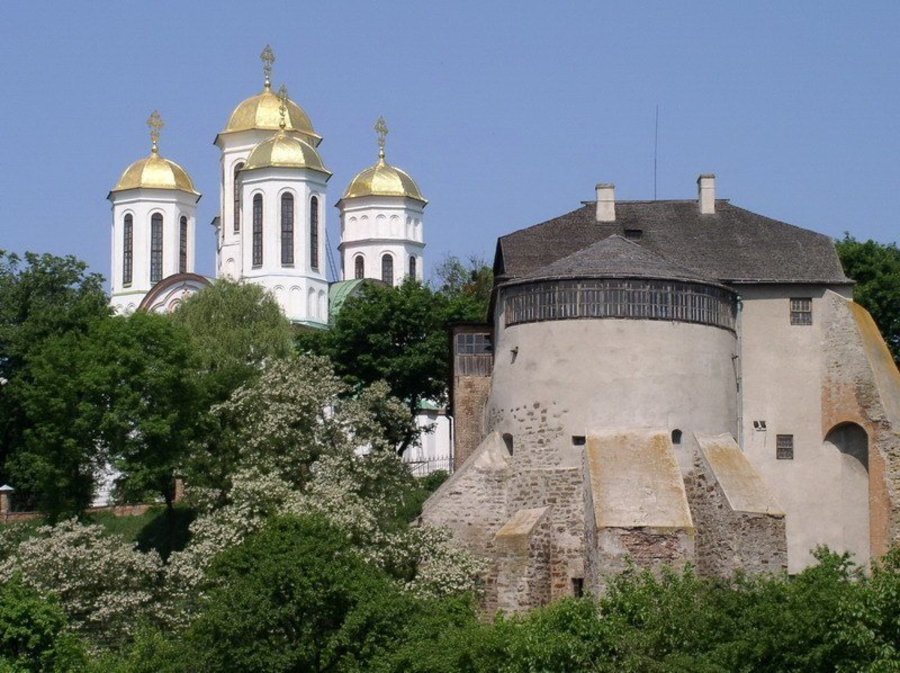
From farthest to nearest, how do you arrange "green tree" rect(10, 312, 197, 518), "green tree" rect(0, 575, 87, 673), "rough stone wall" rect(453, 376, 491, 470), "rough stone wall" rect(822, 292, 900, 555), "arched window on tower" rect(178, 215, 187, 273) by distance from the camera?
"arched window on tower" rect(178, 215, 187, 273) → "green tree" rect(10, 312, 197, 518) → "rough stone wall" rect(453, 376, 491, 470) → "rough stone wall" rect(822, 292, 900, 555) → "green tree" rect(0, 575, 87, 673)

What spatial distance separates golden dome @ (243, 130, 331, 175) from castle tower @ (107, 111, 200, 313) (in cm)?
671

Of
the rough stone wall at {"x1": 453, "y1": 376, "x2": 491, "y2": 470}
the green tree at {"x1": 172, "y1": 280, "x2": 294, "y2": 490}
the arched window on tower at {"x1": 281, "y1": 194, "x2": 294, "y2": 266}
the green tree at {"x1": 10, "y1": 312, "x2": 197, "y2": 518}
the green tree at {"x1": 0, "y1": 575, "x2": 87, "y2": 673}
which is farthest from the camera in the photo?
the arched window on tower at {"x1": 281, "y1": 194, "x2": 294, "y2": 266}

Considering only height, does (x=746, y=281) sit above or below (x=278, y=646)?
above

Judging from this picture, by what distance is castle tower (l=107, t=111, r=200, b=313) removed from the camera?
8869 centimetres

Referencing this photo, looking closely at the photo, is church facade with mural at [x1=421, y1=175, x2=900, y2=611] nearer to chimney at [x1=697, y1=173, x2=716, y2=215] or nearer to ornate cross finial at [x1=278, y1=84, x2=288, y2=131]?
chimney at [x1=697, y1=173, x2=716, y2=215]

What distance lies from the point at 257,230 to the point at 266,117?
304 inches

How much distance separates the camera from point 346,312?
6850 centimetres

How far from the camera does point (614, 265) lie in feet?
149

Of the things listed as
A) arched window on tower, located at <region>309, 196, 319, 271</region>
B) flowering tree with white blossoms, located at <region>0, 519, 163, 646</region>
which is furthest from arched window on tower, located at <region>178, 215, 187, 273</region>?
flowering tree with white blossoms, located at <region>0, 519, 163, 646</region>

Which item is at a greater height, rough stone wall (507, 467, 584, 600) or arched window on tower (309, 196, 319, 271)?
arched window on tower (309, 196, 319, 271)

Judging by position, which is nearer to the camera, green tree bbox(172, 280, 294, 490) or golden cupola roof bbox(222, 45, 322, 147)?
green tree bbox(172, 280, 294, 490)

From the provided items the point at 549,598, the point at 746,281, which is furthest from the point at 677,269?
the point at 549,598

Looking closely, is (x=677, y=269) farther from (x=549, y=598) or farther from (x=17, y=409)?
(x=17, y=409)

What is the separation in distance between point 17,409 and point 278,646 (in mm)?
29126
